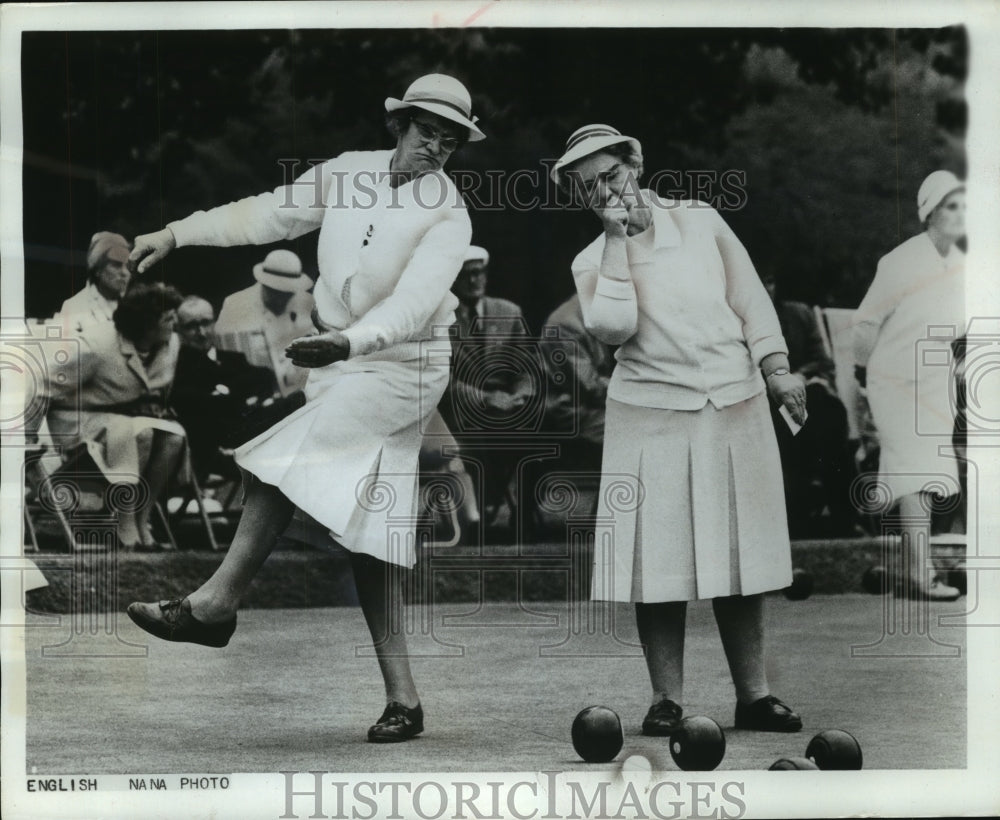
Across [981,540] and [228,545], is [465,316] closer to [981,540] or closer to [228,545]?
[228,545]

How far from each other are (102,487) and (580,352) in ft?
6.65

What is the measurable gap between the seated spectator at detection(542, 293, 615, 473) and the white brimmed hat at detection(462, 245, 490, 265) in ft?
1.15

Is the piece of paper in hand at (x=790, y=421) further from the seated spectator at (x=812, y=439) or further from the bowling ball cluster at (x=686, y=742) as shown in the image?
the bowling ball cluster at (x=686, y=742)

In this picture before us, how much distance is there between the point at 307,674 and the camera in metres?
6.18

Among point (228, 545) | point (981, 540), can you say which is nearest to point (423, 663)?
point (228, 545)

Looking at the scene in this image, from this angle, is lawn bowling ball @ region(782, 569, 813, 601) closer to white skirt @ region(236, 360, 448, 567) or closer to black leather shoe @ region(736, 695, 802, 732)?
black leather shoe @ region(736, 695, 802, 732)

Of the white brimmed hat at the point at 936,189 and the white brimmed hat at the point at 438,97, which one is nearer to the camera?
the white brimmed hat at the point at 438,97

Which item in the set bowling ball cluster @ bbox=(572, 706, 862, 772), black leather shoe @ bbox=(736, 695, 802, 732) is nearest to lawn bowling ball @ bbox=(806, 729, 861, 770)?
bowling ball cluster @ bbox=(572, 706, 862, 772)

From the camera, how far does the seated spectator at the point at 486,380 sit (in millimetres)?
6152

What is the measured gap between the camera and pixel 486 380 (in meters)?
6.16

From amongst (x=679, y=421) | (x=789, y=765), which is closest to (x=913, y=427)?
(x=679, y=421)

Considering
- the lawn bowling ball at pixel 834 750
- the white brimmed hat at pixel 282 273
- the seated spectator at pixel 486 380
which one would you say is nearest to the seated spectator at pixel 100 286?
the white brimmed hat at pixel 282 273

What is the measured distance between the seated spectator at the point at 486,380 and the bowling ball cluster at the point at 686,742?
0.92 meters

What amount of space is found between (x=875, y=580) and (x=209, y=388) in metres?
2.85
